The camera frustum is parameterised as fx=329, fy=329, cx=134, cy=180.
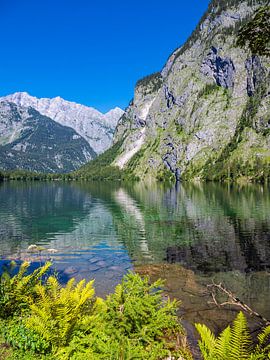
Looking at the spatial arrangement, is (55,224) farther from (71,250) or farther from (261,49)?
(261,49)

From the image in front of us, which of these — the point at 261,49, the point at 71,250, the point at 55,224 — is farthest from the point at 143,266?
the point at 55,224

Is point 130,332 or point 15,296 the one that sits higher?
point 15,296

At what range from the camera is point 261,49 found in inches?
450

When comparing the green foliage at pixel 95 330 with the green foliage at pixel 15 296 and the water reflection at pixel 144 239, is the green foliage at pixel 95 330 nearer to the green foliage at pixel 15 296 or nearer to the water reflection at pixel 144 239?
the green foliage at pixel 15 296

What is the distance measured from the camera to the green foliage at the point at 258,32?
432 inches

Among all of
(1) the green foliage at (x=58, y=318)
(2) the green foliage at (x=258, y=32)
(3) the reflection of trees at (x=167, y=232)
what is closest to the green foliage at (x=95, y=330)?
(1) the green foliage at (x=58, y=318)

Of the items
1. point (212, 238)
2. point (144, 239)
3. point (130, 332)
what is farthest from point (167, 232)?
point (130, 332)

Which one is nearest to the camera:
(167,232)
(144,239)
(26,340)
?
(26,340)

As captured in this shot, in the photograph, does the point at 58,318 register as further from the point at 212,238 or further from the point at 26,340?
the point at 212,238

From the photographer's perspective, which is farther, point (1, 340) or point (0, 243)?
point (0, 243)

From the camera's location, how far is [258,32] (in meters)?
11.2

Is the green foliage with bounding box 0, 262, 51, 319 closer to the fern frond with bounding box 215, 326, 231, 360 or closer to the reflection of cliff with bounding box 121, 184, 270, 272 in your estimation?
the fern frond with bounding box 215, 326, 231, 360

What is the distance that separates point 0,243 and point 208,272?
103 ft

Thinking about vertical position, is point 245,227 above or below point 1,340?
below
